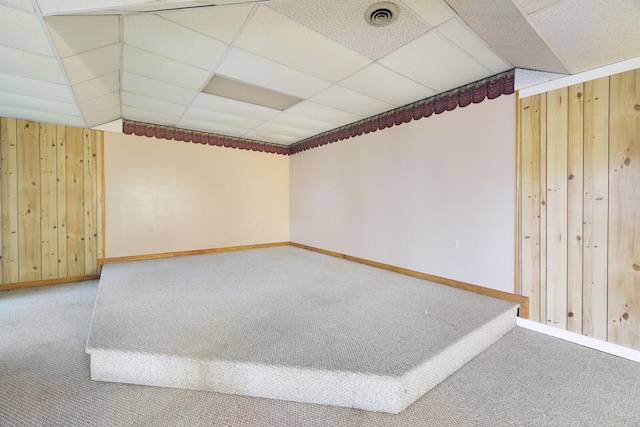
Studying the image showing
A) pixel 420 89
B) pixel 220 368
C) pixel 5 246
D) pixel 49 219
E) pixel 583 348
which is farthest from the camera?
pixel 49 219

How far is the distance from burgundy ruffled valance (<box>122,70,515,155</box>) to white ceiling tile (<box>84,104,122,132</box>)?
0.28 metres

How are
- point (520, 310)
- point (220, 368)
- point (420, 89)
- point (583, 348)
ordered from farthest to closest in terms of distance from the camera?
point (420, 89)
point (520, 310)
point (583, 348)
point (220, 368)

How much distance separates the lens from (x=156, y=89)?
9.72ft

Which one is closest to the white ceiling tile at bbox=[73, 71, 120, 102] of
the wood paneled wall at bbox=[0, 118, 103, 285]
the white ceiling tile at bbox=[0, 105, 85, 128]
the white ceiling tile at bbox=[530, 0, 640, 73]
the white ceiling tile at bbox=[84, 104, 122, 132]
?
the white ceiling tile at bbox=[84, 104, 122, 132]

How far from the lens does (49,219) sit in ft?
11.8

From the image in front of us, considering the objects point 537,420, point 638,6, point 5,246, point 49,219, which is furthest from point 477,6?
point 5,246

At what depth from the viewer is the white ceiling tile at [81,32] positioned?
1633 millimetres

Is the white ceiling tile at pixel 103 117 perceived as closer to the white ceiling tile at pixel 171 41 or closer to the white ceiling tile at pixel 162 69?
the white ceiling tile at pixel 162 69

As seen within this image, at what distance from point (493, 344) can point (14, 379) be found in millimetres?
3364

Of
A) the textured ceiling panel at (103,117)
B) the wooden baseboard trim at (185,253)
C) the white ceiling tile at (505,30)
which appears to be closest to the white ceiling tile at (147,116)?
the textured ceiling panel at (103,117)

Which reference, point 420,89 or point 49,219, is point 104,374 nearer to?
point 49,219

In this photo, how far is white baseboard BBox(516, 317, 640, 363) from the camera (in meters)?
1.95

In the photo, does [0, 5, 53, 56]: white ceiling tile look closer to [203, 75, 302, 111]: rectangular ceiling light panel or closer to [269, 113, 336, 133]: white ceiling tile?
[203, 75, 302, 111]: rectangular ceiling light panel

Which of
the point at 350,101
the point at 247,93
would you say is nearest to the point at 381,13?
the point at 350,101
